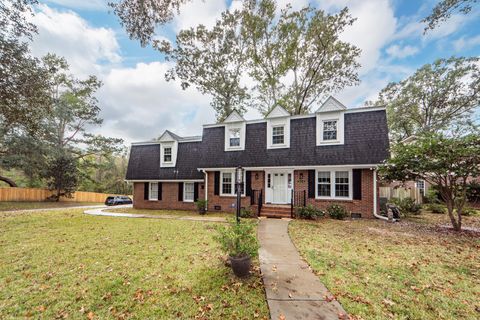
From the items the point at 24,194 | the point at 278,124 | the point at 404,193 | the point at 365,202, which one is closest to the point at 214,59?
the point at 278,124

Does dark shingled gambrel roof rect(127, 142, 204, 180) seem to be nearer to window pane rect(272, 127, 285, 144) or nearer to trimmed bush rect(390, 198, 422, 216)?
window pane rect(272, 127, 285, 144)

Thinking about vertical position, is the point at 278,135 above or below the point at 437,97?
below

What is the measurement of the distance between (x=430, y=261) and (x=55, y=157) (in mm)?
28017

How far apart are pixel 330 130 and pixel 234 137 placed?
5.96m

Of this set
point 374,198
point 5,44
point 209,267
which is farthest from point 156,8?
point 374,198

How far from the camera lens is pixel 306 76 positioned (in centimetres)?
1895

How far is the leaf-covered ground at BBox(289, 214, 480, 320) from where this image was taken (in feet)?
10.9

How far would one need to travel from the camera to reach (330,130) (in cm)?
1203

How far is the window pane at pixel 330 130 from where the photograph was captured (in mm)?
11953

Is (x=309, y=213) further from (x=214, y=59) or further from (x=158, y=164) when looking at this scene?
(x=214, y=59)

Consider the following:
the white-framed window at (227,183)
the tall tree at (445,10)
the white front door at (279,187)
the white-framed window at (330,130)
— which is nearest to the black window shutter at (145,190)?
the white-framed window at (227,183)

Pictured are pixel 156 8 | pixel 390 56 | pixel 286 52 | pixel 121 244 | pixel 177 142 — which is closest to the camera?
pixel 156 8

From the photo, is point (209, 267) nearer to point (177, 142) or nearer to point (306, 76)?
point (177, 142)

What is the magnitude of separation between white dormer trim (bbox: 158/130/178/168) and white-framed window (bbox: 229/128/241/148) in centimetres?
476
